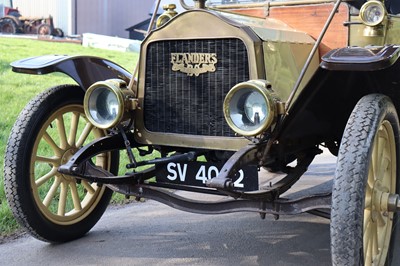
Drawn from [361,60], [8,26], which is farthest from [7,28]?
[361,60]

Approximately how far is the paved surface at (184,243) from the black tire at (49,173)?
6.1 inches

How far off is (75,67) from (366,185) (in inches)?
86.8

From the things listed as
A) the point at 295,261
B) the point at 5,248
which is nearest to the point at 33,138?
the point at 5,248

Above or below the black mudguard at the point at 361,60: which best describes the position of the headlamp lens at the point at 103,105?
below

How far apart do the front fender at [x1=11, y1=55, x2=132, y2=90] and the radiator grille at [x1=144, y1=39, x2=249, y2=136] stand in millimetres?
594

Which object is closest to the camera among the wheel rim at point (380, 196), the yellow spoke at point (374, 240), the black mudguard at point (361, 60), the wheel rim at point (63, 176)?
the black mudguard at point (361, 60)

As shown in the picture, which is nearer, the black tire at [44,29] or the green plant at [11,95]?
the green plant at [11,95]

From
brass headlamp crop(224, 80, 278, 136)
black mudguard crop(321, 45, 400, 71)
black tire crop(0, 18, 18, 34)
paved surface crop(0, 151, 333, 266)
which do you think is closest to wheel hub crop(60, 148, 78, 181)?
paved surface crop(0, 151, 333, 266)

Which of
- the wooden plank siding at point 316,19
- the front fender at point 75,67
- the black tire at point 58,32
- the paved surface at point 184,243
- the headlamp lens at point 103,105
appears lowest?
the paved surface at point 184,243

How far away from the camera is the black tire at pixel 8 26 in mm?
29397

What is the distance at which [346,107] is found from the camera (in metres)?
3.58

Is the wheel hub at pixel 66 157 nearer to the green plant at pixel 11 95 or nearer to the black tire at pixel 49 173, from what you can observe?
the black tire at pixel 49 173

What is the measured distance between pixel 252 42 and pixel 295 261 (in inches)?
57.4

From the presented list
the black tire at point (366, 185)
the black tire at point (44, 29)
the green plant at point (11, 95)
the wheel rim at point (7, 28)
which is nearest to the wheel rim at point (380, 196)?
the black tire at point (366, 185)
